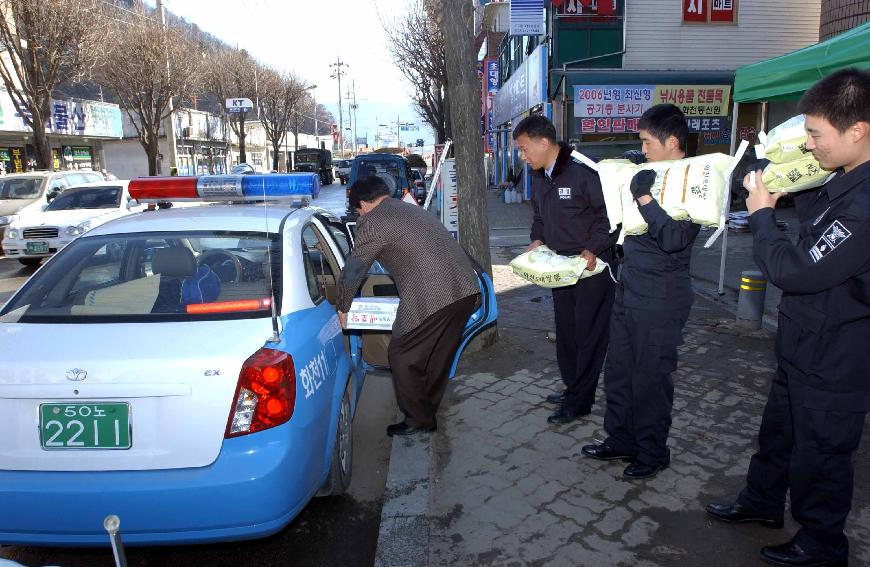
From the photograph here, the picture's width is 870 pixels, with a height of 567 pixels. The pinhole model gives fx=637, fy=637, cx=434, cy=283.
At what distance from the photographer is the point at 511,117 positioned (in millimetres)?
23500

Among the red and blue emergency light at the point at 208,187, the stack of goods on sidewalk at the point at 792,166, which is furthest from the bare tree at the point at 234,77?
the stack of goods on sidewalk at the point at 792,166

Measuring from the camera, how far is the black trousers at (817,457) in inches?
95.4

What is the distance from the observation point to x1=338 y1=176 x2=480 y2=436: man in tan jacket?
3617 millimetres

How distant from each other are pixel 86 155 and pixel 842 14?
107ft

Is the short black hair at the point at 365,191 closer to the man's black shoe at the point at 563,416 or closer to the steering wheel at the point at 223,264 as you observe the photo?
the steering wheel at the point at 223,264

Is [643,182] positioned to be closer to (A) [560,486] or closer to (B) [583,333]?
(B) [583,333]

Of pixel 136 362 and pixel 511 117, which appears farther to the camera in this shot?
pixel 511 117

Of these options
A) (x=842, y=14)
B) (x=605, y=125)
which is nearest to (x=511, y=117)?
(x=605, y=125)

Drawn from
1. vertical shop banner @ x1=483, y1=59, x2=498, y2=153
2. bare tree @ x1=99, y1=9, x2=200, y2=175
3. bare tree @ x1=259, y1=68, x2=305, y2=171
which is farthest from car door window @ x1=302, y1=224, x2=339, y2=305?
bare tree @ x1=259, y1=68, x2=305, y2=171

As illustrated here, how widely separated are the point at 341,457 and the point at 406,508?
471 millimetres

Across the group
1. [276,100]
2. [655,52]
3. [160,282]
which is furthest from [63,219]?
[276,100]

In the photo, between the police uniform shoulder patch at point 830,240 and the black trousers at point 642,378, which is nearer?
the police uniform shoulder patch at point 830,240

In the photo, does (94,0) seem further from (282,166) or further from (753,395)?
(282,166)

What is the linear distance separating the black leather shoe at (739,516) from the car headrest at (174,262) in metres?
2.86
